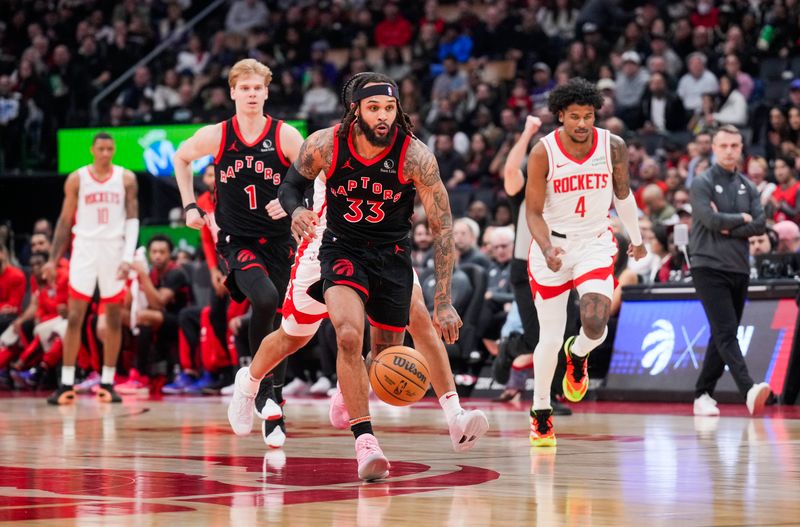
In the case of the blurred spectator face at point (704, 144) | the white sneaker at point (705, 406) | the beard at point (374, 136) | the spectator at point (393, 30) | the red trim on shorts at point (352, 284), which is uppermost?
the spectator at point (393, 30)

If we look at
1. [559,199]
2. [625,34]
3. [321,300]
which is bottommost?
[321,300]

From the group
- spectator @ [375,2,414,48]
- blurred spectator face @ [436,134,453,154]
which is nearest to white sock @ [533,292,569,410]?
blurred spectator face @ [436,134,453,154]

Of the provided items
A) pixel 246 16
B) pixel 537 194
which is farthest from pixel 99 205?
pixel 246 16

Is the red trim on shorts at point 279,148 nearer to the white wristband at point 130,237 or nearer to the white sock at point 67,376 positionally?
the white wristband at point 130,237

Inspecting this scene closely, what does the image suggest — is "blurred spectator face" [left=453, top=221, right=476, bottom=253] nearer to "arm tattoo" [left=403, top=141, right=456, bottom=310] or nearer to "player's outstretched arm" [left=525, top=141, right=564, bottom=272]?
"player's outstretched arm" [left=525, top=141, right=564, bottom=272]

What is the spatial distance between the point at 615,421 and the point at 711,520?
545 cm

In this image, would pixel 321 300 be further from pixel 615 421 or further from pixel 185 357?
pixel 185 357

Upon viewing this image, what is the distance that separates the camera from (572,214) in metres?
8.24

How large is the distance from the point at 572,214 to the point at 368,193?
1.98 meters

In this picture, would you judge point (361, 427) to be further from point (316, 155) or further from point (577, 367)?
point (577, 367)

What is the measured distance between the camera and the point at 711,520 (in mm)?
4566

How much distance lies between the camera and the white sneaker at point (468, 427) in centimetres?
659

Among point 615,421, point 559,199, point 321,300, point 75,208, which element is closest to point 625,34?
point 75,208

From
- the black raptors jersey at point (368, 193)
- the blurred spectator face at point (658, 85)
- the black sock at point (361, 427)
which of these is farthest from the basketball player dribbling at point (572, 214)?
the blurred spectator face at point (658, 85)
